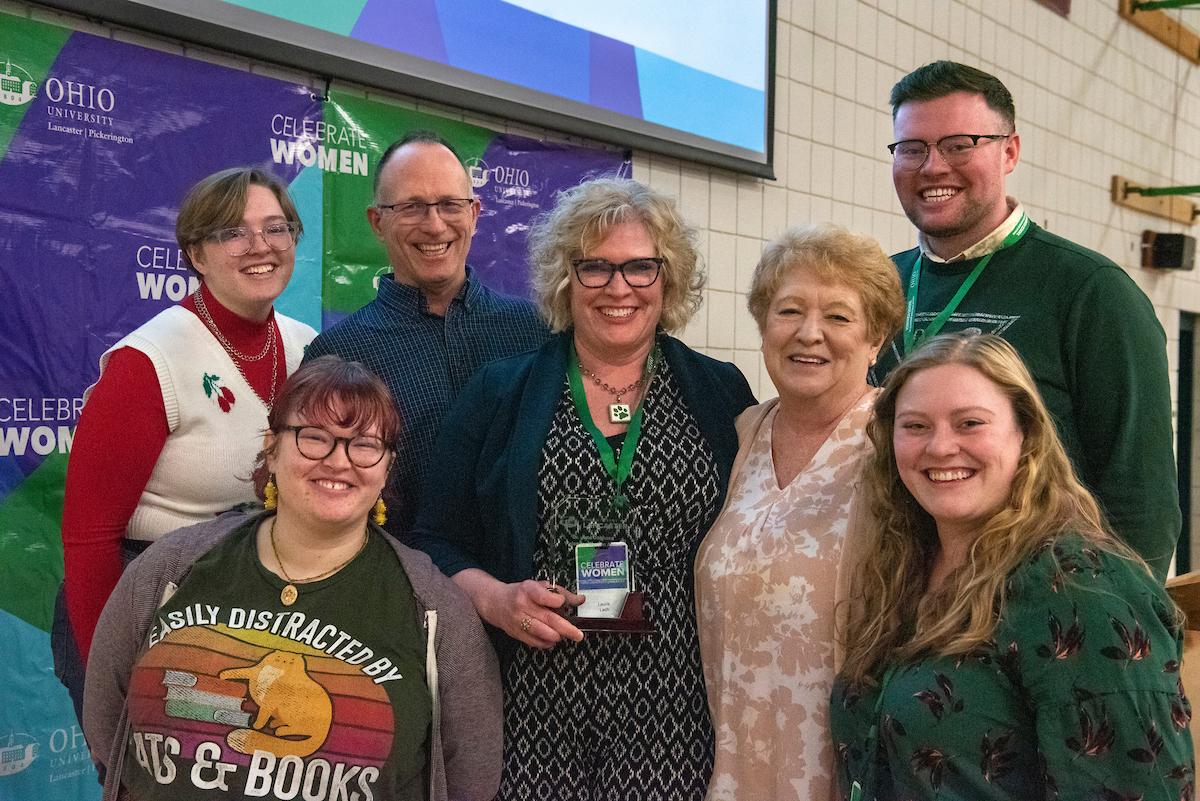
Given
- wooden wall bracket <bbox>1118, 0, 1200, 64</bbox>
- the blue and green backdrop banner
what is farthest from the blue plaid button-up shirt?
wooden wall bracket <bbox>1118, 0, 1200, 64</bbox>

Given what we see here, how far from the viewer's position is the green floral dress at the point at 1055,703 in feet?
4.16

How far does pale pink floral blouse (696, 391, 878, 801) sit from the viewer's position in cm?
171

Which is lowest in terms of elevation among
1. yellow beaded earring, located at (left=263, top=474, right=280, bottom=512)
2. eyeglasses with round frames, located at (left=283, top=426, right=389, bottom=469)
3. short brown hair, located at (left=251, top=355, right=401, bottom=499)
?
yellow beaded earring, located at (left=263, top=474, right=280, bottom=512)

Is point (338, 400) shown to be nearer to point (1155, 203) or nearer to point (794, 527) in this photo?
point (794, 527)

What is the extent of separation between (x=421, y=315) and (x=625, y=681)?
0.91m

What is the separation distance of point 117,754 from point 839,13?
4465mm

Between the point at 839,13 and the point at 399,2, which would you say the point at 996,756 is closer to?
the point at 399,2

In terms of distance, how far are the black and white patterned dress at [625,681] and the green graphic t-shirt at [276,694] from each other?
0.86 ft

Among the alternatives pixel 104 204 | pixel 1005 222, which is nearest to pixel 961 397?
pixel 1005 222

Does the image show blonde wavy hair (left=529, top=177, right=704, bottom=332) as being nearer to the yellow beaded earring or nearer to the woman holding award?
the woman holding award

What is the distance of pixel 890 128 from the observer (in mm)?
5238

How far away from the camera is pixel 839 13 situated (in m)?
4.85

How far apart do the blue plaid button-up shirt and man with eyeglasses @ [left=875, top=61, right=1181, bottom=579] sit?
2.95 feet

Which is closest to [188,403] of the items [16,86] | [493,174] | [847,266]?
[16,86]
